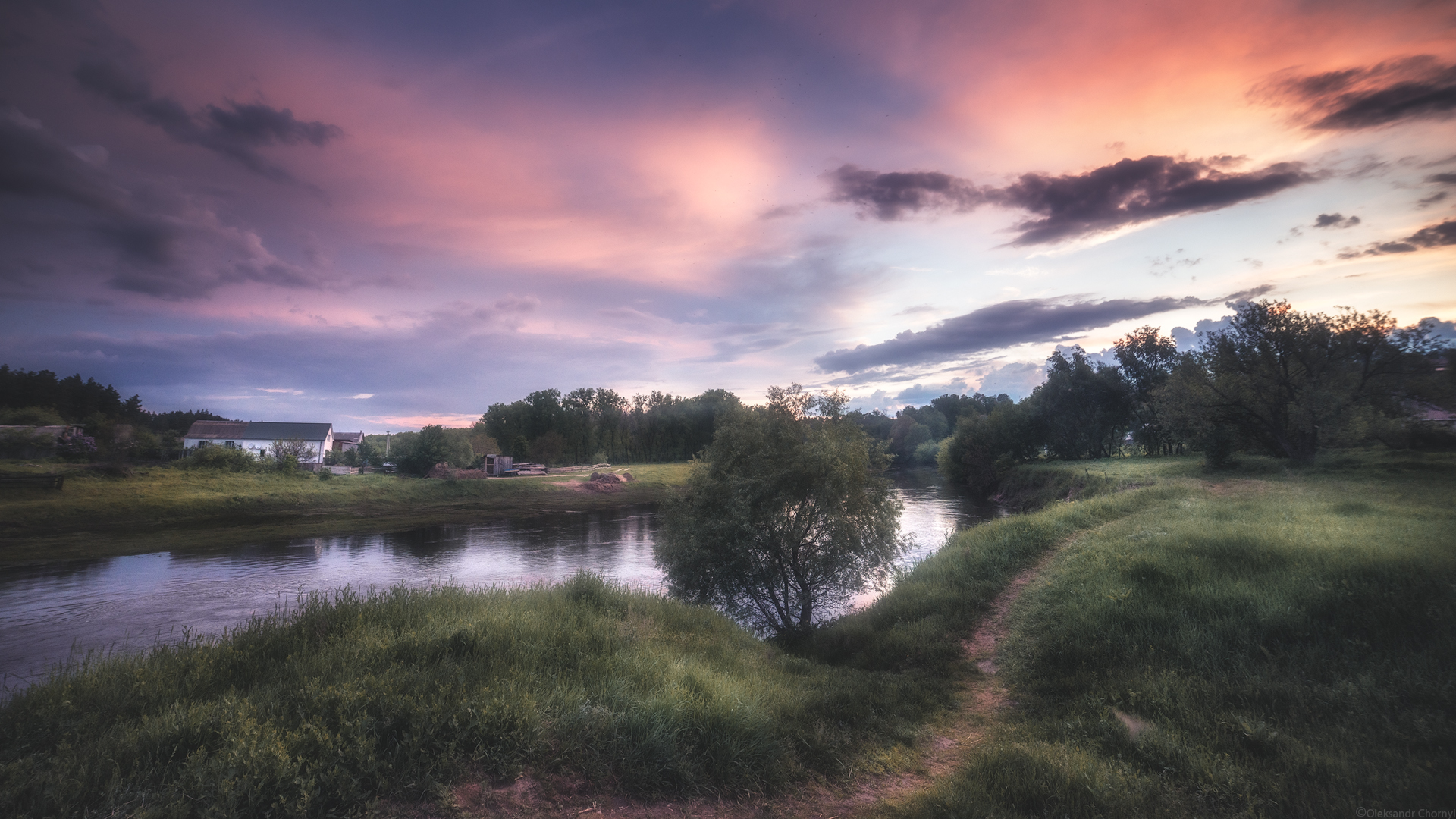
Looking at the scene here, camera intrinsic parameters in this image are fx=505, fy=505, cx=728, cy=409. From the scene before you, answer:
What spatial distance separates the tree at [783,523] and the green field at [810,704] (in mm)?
4775

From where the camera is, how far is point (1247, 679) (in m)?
6.06

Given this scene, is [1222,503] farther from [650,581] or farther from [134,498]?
[134,498]

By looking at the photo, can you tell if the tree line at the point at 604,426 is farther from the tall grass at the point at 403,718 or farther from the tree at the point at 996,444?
the tall grass at the point at 403,718

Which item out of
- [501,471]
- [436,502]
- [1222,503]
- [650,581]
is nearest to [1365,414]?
[1222,503]

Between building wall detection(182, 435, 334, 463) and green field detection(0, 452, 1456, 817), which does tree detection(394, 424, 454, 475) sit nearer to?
building wall detection(182, 435, 334, 463)

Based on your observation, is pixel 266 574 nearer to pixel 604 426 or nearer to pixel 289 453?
pixel 289 453

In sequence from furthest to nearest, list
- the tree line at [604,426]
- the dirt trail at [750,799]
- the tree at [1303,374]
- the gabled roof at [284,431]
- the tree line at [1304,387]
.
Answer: the tree line at [604,426] < the gabled roof at [284,431] < the tree at [1303,374] < the tree line at [1304,387] < the dirt trail at [750,799]

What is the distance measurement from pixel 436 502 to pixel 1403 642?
54.3 metres

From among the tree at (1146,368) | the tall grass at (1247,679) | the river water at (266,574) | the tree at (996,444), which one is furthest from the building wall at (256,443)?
the tree at (1146,368)

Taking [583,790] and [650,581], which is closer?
[583,790]

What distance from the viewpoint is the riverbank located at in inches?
1041

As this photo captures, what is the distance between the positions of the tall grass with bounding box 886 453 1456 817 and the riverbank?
483 inches

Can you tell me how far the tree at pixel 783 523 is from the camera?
1534 cm

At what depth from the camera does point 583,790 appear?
483 cm
